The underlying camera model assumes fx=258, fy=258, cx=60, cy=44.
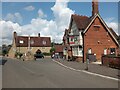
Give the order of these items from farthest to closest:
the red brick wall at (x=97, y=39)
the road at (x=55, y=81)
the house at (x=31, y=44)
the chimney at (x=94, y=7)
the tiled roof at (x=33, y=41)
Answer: the tiled roof at (x=33, y=41) < the house at (x=31, y=44) < the chimney at (x=94, y=7) < the red brick wall at (x=97, y=39) < the road at (x=55, y=81)

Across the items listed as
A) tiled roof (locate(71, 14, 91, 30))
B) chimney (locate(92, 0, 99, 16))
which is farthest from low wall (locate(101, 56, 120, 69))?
chimney (locate(92, 0, 99, 16))

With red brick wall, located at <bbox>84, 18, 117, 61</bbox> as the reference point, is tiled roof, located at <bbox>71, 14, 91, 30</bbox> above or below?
above

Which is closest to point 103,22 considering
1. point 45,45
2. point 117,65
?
point 117,65

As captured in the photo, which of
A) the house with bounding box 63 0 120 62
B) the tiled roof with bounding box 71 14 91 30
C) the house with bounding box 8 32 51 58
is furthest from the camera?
the house with bounding box 8 32 51 58

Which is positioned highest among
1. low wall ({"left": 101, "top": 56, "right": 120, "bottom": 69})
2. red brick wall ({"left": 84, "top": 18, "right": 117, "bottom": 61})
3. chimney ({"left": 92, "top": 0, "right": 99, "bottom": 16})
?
chimney ({"left": 92, "top": 0, "right": 99, "bottom": 16})

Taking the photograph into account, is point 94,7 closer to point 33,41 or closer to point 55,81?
point 55,81

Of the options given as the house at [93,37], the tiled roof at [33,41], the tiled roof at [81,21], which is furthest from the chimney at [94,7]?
the tiled roof at [33,41]

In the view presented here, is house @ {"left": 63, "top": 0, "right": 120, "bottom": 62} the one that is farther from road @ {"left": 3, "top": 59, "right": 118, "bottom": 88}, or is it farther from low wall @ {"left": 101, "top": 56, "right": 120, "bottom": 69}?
road @ {"left": 3, "top": 59, "right": 118, "bottom": 88}

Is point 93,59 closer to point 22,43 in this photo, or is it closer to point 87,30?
point 87,30

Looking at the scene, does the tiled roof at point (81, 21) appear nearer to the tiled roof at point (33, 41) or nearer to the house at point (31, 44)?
the house at point (31, 44)

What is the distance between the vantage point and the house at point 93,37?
45625 millimetres

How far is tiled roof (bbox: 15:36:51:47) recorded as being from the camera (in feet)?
322

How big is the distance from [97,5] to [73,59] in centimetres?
1068

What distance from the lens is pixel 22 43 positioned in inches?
3863
